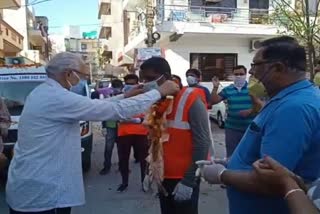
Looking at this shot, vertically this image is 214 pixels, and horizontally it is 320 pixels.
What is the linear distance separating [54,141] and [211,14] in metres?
19.8

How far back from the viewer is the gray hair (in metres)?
3.01

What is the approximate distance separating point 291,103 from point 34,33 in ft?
140

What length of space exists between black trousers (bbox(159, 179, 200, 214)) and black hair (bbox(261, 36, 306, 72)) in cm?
150

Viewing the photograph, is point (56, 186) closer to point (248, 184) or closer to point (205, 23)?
point (248, 184)

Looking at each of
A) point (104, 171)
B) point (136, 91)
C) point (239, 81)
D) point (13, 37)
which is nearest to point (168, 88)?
point (136, 91)

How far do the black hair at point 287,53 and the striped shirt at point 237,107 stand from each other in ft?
13.2

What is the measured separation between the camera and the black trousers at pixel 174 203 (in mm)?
3432

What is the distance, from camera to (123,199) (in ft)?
21.7

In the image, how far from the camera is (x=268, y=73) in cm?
222

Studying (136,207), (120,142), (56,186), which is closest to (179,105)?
(56,186)

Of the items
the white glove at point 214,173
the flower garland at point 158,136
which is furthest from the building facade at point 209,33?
the white glove at point 214,173

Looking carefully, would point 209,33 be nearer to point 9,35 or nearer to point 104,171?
point 9,35

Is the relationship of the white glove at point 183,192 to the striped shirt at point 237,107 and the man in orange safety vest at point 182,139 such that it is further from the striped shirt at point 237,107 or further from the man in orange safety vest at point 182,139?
the striped shirt at point 237,107

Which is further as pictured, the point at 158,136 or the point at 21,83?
the point at 21,83
